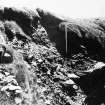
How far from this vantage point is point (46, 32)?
13.3 meters

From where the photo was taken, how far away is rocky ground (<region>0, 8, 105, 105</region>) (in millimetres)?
8829

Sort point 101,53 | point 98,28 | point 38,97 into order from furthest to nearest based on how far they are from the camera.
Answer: point 98,28
point 101,53
point 38,97

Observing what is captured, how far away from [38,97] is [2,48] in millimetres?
2824

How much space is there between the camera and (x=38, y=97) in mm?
9031

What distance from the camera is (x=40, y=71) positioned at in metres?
10.3

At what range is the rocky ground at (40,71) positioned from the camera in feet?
29.0

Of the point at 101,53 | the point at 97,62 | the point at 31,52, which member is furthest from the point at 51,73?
the point at 101,53

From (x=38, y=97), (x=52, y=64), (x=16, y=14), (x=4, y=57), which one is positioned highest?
(x=16, y=14)

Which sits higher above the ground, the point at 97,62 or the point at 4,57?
the point at 4,57

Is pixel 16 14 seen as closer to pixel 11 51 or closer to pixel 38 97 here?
pixel 11 51

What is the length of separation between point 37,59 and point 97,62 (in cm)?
372

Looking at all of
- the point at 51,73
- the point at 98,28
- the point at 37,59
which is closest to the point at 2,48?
the point at 37,59

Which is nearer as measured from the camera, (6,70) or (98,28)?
(6,70)

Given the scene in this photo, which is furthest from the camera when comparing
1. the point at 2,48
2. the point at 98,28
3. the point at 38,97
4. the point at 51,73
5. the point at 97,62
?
the point at 98,28
